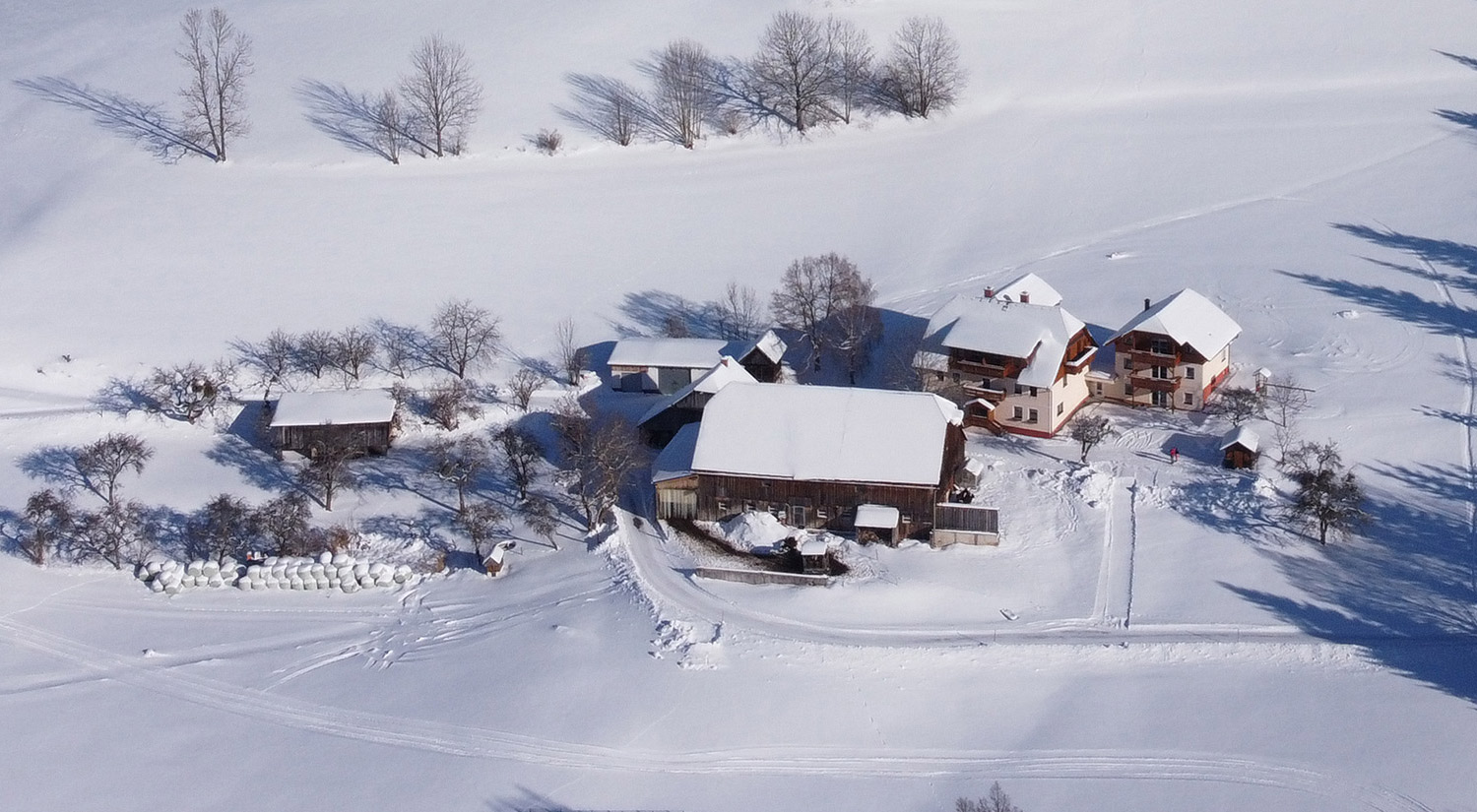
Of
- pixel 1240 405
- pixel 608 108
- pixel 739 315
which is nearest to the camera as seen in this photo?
pixel 1240 405

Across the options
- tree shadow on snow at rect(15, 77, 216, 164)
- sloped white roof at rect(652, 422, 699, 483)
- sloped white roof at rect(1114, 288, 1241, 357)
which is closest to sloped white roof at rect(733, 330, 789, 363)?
sloped white roof at rect(652, 422, 699, 483)

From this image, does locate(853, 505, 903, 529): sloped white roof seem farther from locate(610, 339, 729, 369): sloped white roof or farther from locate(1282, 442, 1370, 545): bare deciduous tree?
locate(1282, 442, 1370, 545): bare deciduous tree

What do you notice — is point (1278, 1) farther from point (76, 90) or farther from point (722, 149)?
point (76, 90)

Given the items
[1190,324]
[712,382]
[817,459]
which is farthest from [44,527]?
[1190,324]

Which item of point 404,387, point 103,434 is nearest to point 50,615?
point 103,434

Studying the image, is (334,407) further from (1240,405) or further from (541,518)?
(1240,405)

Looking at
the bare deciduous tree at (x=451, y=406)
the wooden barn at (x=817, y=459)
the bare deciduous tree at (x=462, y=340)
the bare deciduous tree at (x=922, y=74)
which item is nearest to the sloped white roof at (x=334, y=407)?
the bare deciduous tree at (x=451, y=406)
